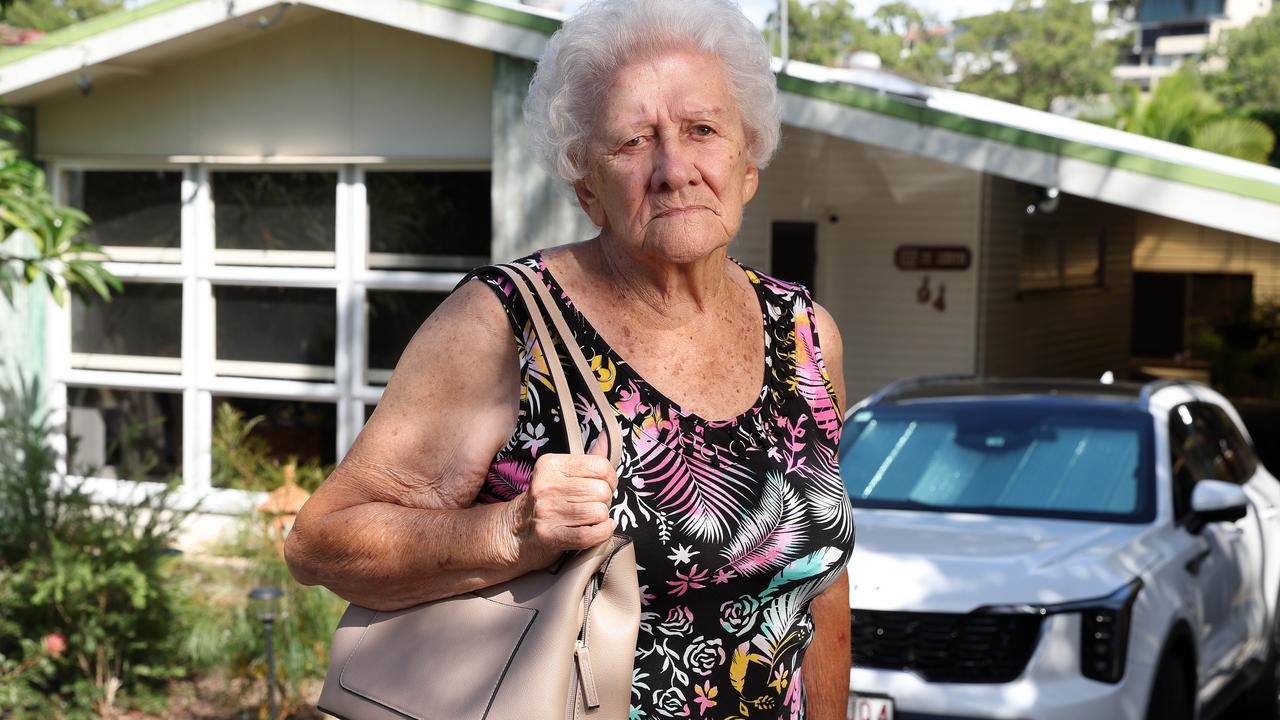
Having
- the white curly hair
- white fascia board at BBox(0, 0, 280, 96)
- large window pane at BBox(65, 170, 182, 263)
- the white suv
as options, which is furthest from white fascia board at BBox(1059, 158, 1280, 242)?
large window pane at BBox(65, 170, 182, 263)

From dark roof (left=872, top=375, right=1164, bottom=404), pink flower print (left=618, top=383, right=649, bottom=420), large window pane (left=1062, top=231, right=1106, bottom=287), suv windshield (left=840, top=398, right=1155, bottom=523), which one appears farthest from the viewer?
large window pane (left=1062, top=231, right=1106, bottom=287)

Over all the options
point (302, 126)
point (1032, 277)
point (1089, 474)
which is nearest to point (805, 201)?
point (1032, 277)

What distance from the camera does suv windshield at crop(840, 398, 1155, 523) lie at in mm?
5836

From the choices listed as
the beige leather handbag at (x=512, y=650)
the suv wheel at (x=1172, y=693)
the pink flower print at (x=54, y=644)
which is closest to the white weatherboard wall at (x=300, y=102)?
the pink flower print at (x=54, y=644)

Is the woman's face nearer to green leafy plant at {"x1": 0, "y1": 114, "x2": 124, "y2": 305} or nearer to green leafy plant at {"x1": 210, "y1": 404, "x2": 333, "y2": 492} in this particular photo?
green leafy plant at {"x1": 0, "y1": 114, "x2": 124, "y2": 305}

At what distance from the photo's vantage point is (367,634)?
1835 mm

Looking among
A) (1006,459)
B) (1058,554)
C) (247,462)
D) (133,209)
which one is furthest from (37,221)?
(133,209)

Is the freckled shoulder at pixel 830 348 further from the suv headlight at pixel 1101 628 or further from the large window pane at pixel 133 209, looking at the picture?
the large window pane at pixel 133 209

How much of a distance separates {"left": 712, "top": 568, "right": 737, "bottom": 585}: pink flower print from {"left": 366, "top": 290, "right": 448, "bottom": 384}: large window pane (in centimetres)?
791

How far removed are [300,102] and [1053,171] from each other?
5086 millimetres

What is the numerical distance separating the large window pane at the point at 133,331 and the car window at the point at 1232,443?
284 inches

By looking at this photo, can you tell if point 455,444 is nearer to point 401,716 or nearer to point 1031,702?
point 401,716

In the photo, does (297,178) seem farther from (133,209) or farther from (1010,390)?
(1010,390)

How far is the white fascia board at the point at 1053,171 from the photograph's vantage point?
7.02 m
